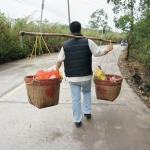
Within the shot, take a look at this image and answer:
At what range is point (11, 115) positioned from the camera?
15.9 feet

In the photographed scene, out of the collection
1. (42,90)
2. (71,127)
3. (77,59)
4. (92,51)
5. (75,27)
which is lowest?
(71,127)

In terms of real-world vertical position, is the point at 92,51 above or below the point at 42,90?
above

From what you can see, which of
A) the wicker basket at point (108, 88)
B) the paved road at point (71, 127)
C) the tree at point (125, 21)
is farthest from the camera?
the tree at point (125, 21)

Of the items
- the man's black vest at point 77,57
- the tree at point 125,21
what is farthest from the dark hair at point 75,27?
the tree at point 125,21

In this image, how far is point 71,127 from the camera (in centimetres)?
423

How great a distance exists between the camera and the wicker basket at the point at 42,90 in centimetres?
380

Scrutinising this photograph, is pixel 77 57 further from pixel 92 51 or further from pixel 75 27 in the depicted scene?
pixel 75 27

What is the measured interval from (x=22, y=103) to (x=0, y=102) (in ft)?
1.88

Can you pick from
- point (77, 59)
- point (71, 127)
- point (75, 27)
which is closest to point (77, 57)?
point (77, 59)

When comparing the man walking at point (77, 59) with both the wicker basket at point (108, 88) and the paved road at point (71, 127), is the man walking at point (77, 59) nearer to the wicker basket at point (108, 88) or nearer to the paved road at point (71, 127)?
the wicker basket at point (108, 88)

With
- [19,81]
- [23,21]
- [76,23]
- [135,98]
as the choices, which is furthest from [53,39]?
[76,23]

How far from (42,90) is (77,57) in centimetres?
85

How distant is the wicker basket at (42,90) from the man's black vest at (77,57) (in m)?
0.36

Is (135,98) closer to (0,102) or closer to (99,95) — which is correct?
(99,95)
